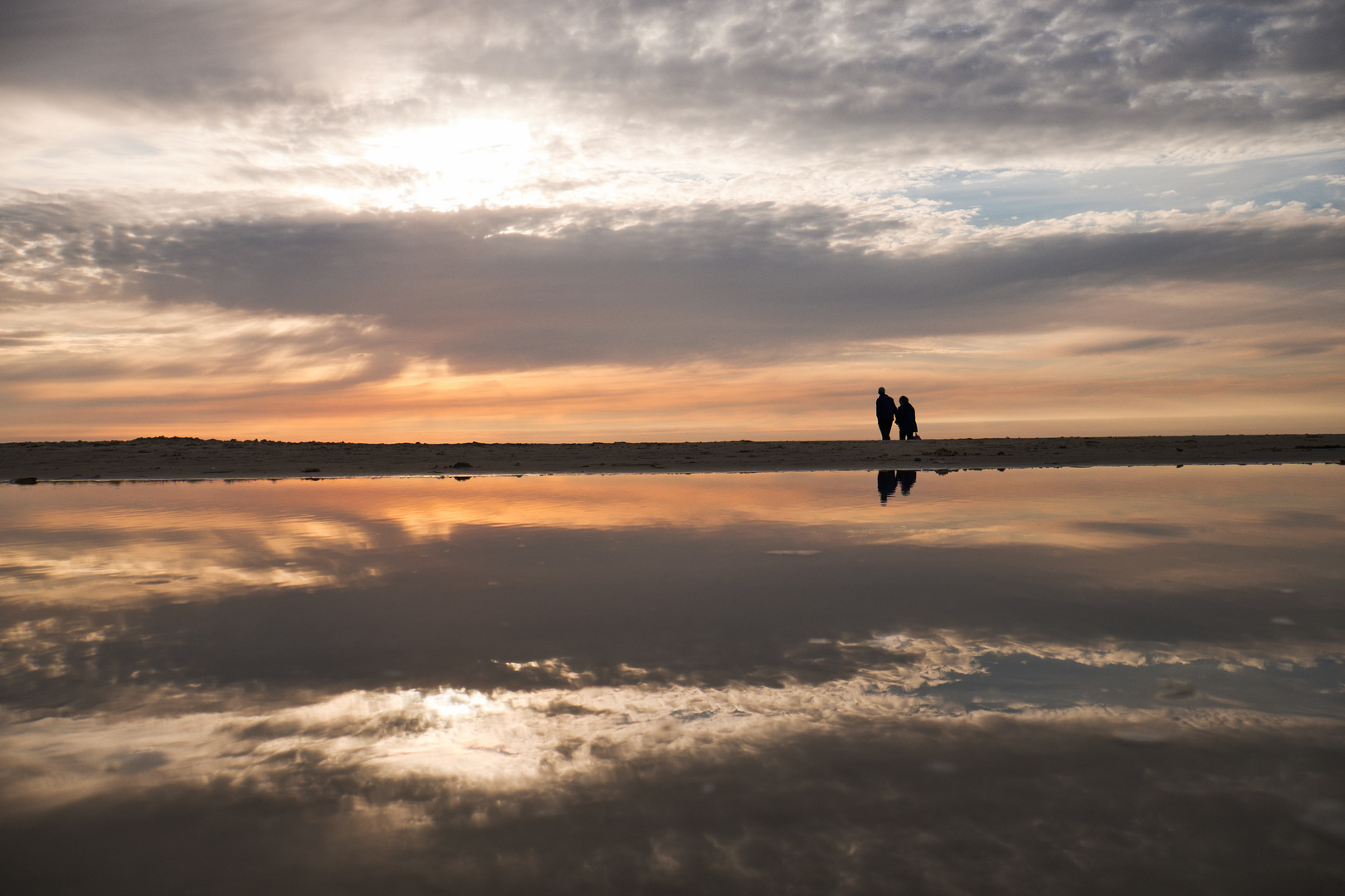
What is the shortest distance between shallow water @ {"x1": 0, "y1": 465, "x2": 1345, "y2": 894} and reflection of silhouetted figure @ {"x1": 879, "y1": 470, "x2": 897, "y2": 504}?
473cm

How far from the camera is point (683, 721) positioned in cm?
318

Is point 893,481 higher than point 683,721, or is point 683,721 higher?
point 893,481

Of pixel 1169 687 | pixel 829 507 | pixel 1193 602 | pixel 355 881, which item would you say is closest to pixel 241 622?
pixel 355 881

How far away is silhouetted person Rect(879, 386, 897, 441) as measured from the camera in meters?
30.3

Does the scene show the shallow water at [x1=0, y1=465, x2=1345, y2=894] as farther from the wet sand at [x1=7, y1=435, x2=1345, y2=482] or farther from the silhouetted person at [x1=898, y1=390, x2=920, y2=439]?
the silhouetted person at [x1=898, y1=390, x2=920, y2=439]

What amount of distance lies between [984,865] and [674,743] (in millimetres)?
1140

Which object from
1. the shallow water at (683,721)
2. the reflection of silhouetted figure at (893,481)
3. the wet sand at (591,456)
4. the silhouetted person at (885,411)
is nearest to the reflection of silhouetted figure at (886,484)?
the reflection of silhouetted figure at (893,481)

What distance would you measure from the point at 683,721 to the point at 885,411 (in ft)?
93.6

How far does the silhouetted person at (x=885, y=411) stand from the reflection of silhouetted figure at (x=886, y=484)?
1233 centimetres

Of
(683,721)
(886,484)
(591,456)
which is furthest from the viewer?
(591,456)

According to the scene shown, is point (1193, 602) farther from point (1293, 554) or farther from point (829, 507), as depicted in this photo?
point (829, 507)

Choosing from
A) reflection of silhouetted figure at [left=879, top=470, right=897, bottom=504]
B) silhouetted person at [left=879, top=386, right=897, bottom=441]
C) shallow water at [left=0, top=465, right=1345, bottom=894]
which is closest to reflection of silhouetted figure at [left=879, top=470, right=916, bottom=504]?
reflection of silhouetted figure at [left=879, top=470, right=897, bottom=504]

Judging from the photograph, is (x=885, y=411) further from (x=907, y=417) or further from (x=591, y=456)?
(x=591, y=456)

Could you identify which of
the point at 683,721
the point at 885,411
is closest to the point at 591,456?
the point at 885,411
